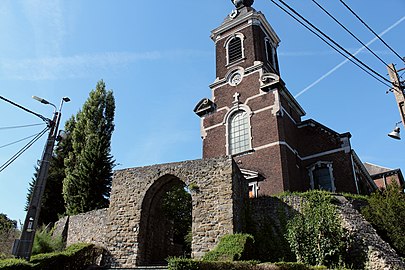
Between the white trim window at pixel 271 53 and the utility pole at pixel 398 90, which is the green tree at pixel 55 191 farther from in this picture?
the utility pole at pixel 398 90

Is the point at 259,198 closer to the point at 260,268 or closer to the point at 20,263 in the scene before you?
the point at 260,268

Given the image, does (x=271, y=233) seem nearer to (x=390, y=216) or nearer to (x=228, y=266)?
(x=390, y=216)

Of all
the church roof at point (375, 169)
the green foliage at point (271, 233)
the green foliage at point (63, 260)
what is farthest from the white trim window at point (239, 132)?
the church roof at point (375, 169)

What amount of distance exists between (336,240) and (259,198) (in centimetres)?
396

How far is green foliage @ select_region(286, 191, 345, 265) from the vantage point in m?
12.0

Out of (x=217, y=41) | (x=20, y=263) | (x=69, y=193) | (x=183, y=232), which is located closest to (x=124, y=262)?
(x=20, y=263)

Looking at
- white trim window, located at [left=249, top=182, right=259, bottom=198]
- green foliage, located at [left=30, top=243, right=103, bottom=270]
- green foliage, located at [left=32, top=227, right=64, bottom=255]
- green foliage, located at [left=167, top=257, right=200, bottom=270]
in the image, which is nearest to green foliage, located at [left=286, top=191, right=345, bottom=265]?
green foliage, located at [left=167, top=257, right=200, bottom=270]

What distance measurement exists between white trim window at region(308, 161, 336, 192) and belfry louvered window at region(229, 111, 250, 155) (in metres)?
4.37

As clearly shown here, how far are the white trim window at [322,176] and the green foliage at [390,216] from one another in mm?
5799

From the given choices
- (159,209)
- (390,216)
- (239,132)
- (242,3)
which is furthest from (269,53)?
(390,216)

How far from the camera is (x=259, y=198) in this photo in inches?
608

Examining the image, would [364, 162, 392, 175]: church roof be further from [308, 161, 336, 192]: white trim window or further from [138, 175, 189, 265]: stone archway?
[138, 175, 189, 265]: stone archway

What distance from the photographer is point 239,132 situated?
22062 mm

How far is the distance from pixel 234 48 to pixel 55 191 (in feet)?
55.8
